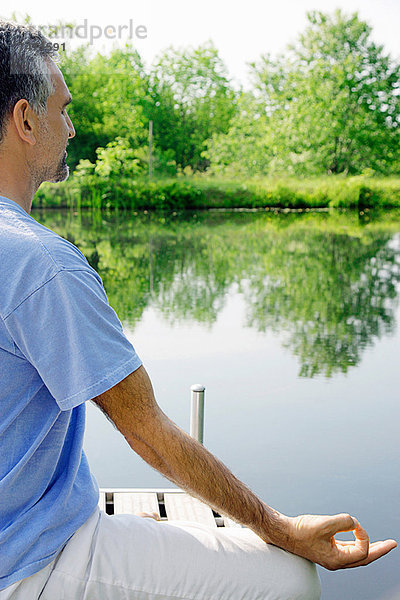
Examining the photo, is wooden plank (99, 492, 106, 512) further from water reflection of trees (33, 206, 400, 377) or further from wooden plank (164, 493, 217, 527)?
water reflection of trees (33, 206, 400, 377)

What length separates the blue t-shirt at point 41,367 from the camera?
4.02ft

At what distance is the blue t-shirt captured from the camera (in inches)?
48.2

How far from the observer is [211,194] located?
3203 centimetres

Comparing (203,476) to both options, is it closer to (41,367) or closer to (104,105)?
(41,367)

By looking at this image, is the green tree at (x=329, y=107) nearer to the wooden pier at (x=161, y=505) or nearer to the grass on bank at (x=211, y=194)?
the grass on bank at (x=211, y=194)

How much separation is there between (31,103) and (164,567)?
2.99 feet

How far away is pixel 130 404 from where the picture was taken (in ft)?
4.37

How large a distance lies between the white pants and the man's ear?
74 centimetres

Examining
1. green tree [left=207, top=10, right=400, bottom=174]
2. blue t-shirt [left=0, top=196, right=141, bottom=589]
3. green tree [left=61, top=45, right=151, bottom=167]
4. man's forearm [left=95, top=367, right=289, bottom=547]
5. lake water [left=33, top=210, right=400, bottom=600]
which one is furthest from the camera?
green tree [left=61, top=45, right=151, bottom=167]

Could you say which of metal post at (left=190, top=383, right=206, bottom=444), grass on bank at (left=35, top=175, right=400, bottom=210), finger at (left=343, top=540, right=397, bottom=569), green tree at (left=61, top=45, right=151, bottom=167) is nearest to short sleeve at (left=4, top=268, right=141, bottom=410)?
finger at (left=343, top=540, right=397, bottom=569)

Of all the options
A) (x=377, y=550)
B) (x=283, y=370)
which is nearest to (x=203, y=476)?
(x=377, y=550)

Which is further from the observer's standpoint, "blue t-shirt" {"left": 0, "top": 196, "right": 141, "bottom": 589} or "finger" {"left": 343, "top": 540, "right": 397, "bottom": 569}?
"finger" {"left": 343, "top": 540, "right": 397, "bottom": 569}

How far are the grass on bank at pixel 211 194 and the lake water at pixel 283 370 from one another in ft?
57.1

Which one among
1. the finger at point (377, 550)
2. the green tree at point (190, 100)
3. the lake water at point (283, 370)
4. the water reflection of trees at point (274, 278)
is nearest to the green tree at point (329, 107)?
the green tree at point (190, 100)
